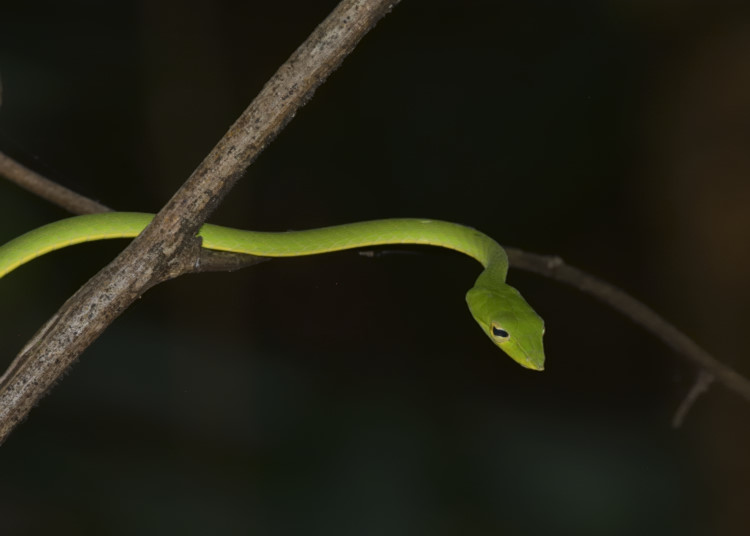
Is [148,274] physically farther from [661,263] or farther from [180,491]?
[661,263]

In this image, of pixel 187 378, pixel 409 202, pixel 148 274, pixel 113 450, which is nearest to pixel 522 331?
pixel 148 274

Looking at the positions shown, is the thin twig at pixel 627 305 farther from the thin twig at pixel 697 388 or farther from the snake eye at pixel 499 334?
the snake eye at pixel 499 334

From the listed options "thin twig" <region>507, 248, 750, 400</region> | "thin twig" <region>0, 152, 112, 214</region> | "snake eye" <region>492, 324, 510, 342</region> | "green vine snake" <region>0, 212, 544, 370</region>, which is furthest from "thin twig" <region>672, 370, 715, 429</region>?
"thin twig" <region>0, 152, 112, 214</region>

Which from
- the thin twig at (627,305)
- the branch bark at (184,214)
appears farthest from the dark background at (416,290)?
the branch bark at (184,214)

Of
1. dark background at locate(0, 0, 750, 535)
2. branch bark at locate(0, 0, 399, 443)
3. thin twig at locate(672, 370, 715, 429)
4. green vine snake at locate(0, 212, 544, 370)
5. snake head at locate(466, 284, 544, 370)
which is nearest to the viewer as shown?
branch bark at locate(0, 0, 399, 443)

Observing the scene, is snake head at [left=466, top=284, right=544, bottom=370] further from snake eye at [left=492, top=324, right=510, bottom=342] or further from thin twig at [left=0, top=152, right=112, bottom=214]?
thin twig at [left=0, top=152, right=112, bottom=214]

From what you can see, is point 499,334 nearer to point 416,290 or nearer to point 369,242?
point 369,242

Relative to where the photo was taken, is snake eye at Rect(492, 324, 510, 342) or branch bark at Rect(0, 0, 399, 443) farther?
snake eye at Rect(492, 324, 510, 342)
